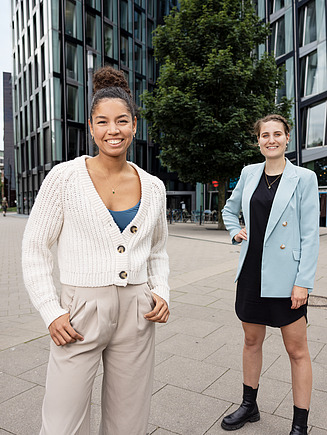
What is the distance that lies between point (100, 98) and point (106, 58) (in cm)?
3469

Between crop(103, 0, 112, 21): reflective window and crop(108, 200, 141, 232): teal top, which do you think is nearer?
crop(108, 200, 141, 232): teal top

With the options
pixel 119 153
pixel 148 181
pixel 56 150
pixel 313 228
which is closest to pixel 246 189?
pixel 313 228

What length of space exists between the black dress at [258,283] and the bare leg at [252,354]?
14 centimetres

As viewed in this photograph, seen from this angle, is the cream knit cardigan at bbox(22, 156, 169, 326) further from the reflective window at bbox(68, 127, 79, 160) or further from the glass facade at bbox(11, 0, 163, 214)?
the reflective window at bbox(68, 127, 79, 160)

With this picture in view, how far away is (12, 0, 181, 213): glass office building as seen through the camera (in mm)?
30047

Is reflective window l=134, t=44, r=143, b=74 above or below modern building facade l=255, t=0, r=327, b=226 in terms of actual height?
above

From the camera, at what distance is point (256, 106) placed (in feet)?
55.1

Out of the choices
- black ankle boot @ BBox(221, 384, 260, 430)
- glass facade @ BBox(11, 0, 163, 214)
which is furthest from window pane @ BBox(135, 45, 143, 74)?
black ankle boot @ BBox(221, 384, 260, 430)

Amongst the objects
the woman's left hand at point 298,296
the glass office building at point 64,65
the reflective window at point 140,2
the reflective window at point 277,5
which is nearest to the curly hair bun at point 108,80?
the woman's left hand at point 298,296

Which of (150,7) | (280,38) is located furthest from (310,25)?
(150,7)

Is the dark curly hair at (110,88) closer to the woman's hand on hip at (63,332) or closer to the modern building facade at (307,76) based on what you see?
the woman's hand on hip at (63,332)

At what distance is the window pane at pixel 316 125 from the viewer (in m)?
22.7

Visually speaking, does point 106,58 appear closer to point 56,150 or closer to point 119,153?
point 56,150

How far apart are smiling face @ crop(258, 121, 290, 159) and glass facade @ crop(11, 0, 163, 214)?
77.8ft
